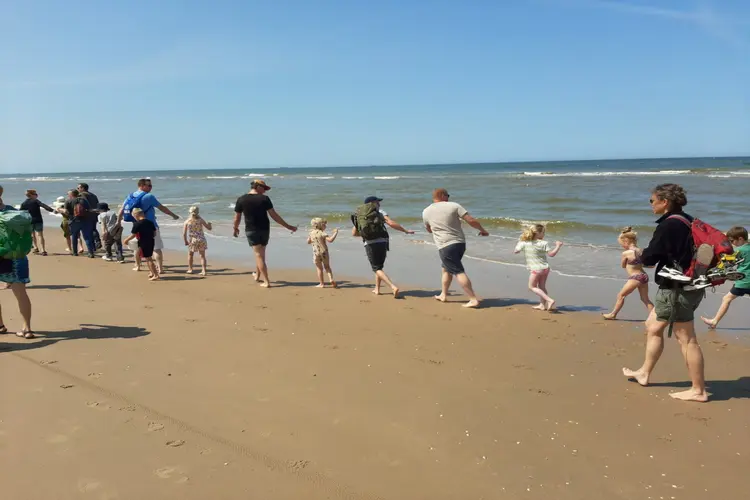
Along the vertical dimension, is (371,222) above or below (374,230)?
above

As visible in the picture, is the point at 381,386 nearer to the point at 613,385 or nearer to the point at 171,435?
the point at 171,435

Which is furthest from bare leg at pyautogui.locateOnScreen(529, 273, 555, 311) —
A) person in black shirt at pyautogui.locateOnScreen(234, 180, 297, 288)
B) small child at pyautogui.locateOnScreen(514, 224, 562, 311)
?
person in black shirt at pyautogui.locateOnScreen(234, 180, 297, 288)

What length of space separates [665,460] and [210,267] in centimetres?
876

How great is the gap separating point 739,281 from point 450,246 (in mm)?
3351

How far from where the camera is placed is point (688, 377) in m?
4.66

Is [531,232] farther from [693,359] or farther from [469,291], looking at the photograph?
[693,359]

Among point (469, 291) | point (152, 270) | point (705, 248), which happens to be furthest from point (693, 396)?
point (152, 270)

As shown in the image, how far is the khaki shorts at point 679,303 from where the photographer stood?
3.97m

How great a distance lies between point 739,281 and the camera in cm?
603

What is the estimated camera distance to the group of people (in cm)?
399

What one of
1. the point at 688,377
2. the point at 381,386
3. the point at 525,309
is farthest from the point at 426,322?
the point at 688,377

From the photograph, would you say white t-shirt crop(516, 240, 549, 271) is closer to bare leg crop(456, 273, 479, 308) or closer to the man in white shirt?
the man in white shirt

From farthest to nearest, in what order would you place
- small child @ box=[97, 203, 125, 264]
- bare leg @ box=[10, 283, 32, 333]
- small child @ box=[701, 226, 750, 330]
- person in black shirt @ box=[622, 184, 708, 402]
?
small child @ box=[97, 203, 125, 264] < small child @ box=[701, 226, 750, 330] < bare leg @ box=[10, 283, 32, 333] < person in black shirt @ box=[622, 184, 708, 402]

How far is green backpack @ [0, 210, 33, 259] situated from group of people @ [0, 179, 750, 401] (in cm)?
17
